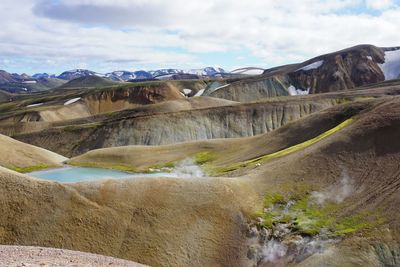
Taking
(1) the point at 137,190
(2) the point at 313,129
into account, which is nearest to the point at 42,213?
(1) the point at 137,190

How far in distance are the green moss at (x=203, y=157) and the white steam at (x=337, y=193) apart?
121 ft

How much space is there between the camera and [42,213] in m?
46.9

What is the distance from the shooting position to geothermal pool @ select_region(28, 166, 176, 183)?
75.9m

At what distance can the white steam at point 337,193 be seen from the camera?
51.1 m

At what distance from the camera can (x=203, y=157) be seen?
9006 centimetres

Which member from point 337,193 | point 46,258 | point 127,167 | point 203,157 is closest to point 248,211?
point 337,193

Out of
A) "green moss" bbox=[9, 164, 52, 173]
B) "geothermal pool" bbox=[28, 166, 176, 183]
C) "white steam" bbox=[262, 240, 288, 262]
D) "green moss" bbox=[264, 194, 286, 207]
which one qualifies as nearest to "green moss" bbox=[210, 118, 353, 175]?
"geothermal pool" bbox=[28, 166, 176, 183]

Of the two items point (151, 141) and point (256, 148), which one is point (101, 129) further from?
point (256, 148)

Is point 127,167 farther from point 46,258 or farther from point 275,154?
point 46,258

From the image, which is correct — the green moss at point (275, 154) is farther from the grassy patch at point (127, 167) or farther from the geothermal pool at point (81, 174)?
the grassy patch at point (127, 167)

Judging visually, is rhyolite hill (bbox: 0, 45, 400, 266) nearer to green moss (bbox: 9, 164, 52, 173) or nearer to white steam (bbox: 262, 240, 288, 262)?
white steam (bbox: 262, 240, 288, 262)

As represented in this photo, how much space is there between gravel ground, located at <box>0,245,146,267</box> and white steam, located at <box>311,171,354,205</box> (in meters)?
22.2

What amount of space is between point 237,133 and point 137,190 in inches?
3302

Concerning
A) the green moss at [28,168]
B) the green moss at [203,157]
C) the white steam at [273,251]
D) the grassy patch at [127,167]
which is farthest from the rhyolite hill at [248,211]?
the green moss at [28,168]
